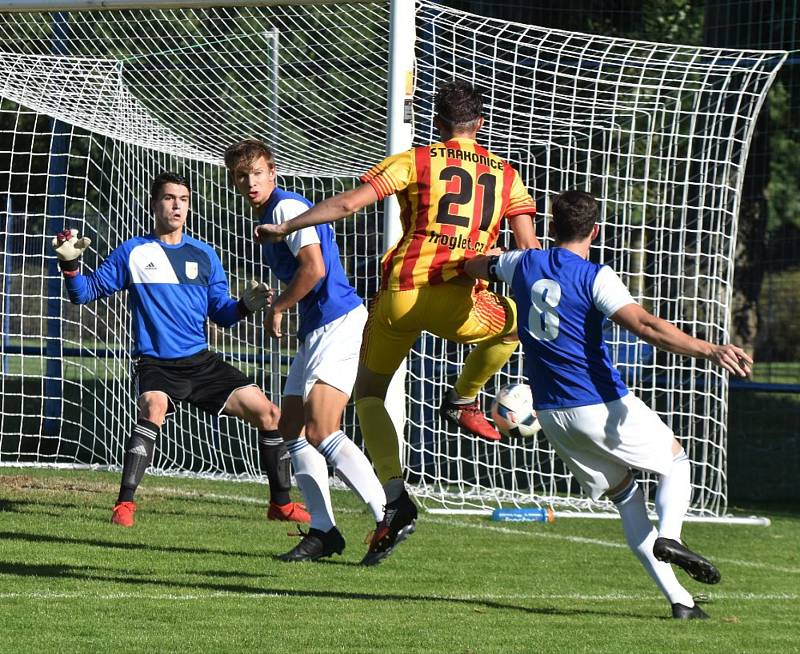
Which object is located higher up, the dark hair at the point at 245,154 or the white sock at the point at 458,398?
the dark hair at the point at 245,154

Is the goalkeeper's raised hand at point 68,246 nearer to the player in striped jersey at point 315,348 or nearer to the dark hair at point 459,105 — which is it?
the player in striped jersey at point 315,348

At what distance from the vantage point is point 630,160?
36.3 ft

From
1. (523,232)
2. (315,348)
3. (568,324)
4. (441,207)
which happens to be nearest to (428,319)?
(441,207)

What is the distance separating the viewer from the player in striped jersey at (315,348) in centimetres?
721

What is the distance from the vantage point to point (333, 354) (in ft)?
24.1

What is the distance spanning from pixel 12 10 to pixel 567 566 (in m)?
5.92

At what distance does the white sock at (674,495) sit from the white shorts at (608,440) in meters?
0.07

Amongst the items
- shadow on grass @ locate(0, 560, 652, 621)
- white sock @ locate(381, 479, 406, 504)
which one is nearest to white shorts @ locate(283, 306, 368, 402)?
white sock @ locate(381, 479, 406, 504)

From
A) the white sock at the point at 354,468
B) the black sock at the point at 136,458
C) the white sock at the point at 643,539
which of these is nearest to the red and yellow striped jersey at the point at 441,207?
the white sock at the point at 354,468

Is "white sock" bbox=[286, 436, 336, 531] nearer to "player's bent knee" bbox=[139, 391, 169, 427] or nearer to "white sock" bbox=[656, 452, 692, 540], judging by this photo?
"player's bent knee" bbox=[139, 391, 169, 427]

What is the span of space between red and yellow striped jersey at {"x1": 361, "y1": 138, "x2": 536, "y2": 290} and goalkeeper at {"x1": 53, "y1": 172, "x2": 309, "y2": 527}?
7.20 feet

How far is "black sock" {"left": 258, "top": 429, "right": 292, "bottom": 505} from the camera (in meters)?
9.08

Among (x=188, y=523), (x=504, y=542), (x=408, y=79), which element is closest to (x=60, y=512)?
(x=188, y=523)

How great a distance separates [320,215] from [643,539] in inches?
81.1
